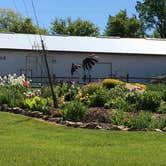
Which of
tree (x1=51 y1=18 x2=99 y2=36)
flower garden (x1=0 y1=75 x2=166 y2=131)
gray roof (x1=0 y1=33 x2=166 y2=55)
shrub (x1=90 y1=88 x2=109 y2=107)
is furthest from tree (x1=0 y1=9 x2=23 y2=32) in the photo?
shrub (x1=90 y1=88 x2=109 y2=107)

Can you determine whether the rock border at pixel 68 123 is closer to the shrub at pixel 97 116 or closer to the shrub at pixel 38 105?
the shrub at pixel 38 105

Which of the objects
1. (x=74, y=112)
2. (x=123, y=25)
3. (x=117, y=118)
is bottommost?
(x=117, y=118)

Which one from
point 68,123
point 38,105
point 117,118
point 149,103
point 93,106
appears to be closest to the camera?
point 68,123

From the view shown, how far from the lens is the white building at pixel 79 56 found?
4409cm

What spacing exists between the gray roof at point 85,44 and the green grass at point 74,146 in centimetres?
2784

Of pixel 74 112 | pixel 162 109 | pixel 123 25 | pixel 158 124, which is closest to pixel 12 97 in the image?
pixel 74 112

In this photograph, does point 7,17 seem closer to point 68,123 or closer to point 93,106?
point 93,106

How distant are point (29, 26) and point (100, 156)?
66.9 m

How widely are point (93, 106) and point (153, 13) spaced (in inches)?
2266

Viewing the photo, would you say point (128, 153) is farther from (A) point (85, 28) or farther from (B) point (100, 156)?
(A) point (85, 28)

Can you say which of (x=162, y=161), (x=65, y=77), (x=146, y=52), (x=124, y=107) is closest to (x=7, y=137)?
(x=162, y=161)

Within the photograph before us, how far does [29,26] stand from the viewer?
7750cm

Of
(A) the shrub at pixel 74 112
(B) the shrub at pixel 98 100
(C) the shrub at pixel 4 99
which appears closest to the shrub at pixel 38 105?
(C) the shrub at pixel 4 99

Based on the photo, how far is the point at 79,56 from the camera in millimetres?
44812
